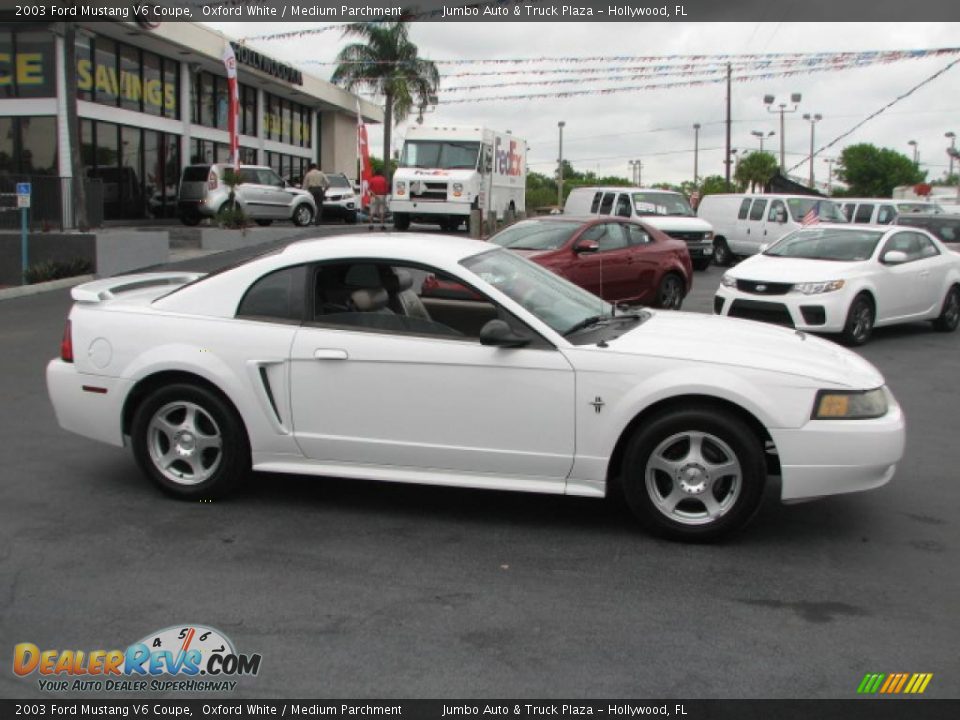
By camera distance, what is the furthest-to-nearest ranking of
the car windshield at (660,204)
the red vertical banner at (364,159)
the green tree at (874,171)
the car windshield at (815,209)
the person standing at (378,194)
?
the green tree at (874,171), the red vertical banner at (364,159), the person standing at (378,194), the car windshield at (815,209), the car windshield at (660,204)

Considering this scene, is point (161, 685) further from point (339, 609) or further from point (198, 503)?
point (198, 503)

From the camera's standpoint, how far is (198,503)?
5.69 metres

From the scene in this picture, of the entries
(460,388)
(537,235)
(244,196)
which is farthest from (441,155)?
(460,388)

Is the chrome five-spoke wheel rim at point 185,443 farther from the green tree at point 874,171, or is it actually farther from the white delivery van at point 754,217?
the green tree at point 874,171

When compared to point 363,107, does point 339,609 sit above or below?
below

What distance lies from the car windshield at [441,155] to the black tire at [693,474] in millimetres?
21501

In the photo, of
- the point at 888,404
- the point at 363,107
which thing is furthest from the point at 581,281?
the point at 363,107

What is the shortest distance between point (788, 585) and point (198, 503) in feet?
10.4

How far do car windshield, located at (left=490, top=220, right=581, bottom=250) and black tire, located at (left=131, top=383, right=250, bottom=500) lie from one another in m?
8.14

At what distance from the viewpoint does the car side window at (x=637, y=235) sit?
14473mm

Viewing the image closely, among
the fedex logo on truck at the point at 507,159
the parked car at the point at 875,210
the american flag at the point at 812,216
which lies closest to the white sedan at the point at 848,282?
the american flag at the point at 812,216

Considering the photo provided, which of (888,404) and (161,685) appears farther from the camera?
(888,404)

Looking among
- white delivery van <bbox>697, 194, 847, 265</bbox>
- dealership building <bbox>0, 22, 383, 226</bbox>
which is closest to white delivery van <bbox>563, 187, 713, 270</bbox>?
white delivery van <bbox>697, 194, 847, 265</bbox>
